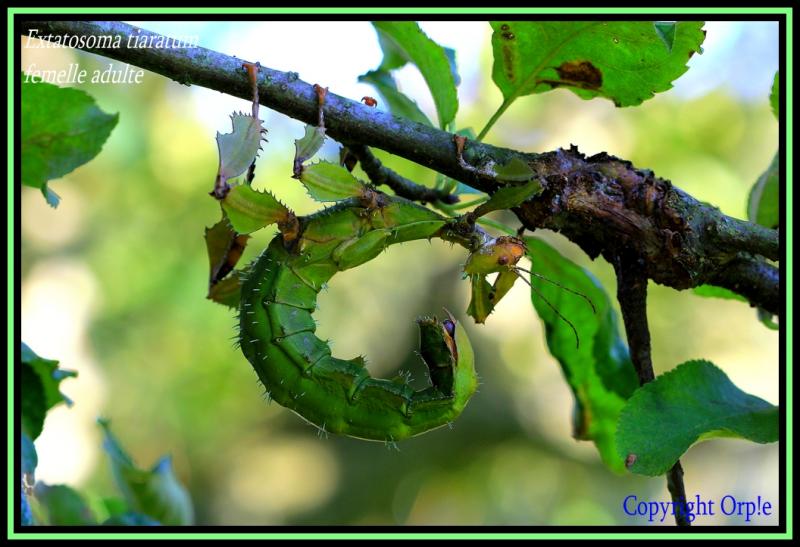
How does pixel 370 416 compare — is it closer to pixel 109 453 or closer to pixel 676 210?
pixel 676 210

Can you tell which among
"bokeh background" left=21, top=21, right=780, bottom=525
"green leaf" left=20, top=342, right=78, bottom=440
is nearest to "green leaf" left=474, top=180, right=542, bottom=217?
"green leaf" left=20, top=342, right=78, bottom=440

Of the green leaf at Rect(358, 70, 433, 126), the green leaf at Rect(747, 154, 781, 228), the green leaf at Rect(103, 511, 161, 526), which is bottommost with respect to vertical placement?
the green leaf at Rect(103, 511, 161, 526)

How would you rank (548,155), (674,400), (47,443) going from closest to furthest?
(548,155), (674,400), (47,443)

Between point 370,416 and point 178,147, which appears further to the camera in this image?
point 178,147

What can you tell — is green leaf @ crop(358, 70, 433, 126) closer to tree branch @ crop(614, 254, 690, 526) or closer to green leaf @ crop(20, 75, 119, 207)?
tree branch @ crop(614, 254, 690, 526)

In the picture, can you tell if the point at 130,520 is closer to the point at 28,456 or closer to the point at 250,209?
the point at 28,456

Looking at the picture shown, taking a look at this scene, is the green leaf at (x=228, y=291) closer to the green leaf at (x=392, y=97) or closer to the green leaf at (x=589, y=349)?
the green leaf at (x=392, y=97)
